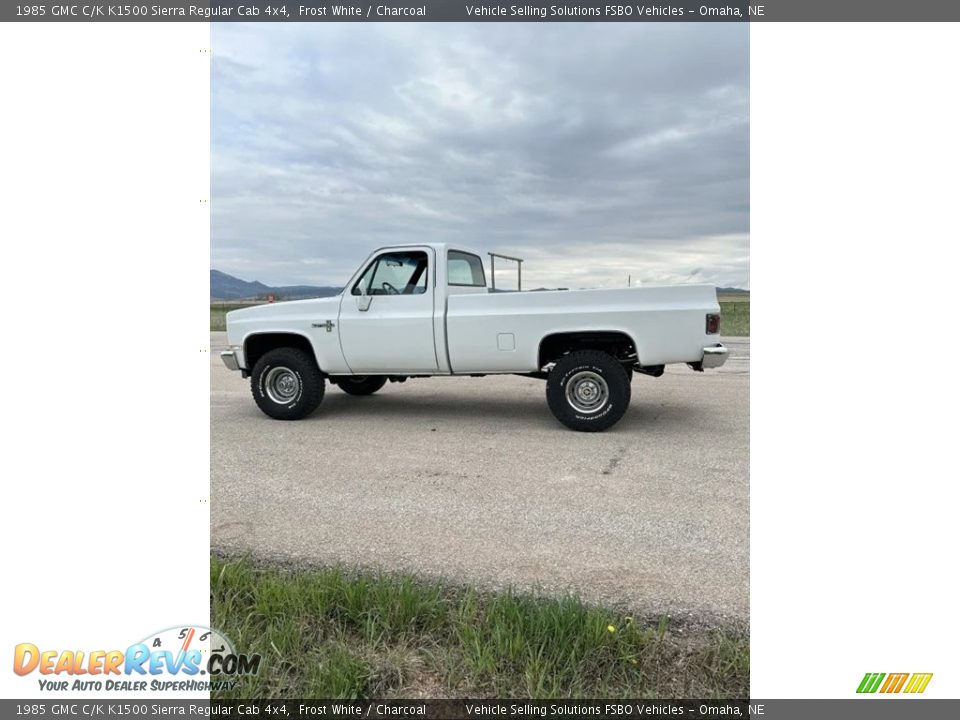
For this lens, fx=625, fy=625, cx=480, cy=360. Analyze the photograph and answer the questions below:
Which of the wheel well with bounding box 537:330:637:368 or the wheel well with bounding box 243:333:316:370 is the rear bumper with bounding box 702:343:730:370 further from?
the wheel well with bounding box 243:333:316:370

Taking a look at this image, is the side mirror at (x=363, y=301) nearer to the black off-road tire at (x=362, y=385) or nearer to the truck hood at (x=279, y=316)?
the truck hood at (x=279, y=316)

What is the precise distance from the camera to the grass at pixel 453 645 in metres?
2.17

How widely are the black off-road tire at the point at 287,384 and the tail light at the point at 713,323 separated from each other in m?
4.10

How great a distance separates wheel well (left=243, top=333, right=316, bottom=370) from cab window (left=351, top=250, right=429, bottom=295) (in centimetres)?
88

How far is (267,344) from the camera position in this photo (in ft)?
24.3

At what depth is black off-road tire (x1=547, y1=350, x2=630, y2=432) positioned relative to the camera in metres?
5.98

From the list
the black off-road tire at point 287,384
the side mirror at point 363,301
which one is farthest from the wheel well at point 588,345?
the black off-road tire at point 287,384

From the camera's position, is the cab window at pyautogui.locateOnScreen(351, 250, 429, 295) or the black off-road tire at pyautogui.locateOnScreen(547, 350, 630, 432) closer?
the black off-road tire at pyautogui.locateOnScreen(547, 350, 630, 432)

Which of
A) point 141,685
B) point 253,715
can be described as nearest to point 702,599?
point 253,715

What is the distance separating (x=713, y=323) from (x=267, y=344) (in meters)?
4.95

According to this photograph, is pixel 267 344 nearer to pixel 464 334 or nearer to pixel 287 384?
pixel 287 384
